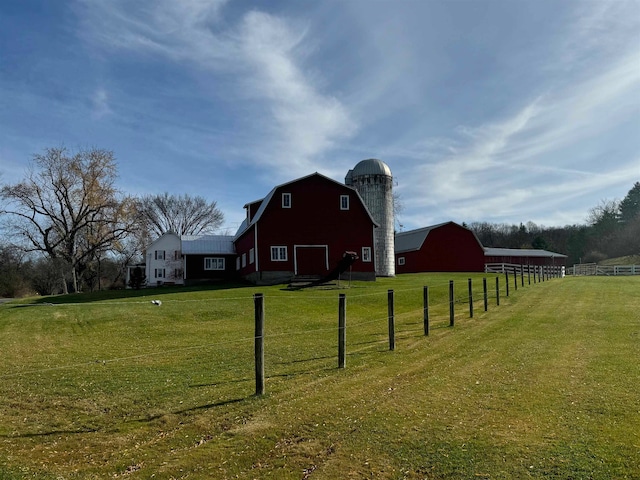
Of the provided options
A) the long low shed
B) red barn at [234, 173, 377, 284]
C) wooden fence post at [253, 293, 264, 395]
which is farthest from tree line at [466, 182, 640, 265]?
wooden fence post at [253, 293, 264, 395]

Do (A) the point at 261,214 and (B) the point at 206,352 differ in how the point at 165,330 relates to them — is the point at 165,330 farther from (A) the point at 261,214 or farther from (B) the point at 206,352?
(A) the point at 261,214

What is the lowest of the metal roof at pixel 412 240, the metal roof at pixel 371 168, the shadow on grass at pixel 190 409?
the shadow on grass at pixel 190 409

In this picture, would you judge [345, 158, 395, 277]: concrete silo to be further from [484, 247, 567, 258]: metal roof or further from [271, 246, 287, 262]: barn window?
[484, 247, 567, 258]: metal roof

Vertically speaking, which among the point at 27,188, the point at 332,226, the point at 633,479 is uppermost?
the point at 27,188

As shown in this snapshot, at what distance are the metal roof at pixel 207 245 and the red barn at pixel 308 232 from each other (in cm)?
730

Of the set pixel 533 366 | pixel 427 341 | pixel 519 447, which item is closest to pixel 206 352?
pixel 427 341

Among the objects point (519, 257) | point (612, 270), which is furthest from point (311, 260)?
point (519, 257)

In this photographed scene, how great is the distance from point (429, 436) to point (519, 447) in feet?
2.89

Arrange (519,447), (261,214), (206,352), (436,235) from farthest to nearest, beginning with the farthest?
(436,235) → (261,214) → (206,352) → (519,447)

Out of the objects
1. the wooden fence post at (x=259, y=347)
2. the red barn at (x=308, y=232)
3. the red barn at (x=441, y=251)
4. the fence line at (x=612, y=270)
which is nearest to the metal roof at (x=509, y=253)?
the red barn at (x=441, y=251)

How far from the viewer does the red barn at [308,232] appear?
33.7 meters

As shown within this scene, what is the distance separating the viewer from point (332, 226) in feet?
115

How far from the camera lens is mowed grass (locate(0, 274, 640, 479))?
15.4 feet

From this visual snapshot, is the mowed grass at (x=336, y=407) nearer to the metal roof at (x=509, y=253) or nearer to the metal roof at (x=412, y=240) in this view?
the metal roof at (x=412, y=240)
